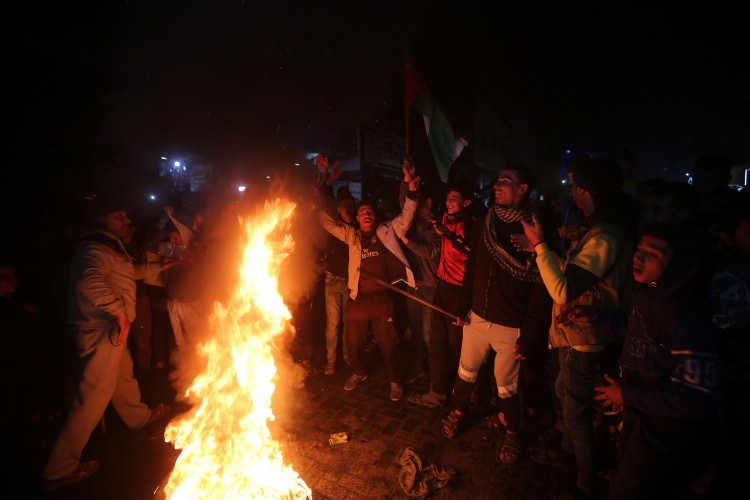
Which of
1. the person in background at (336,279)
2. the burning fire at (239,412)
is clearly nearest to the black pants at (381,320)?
the person in background at (336,279)

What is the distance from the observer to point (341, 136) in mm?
18344

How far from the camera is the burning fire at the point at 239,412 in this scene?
10.6ft

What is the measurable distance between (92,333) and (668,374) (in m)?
5.45

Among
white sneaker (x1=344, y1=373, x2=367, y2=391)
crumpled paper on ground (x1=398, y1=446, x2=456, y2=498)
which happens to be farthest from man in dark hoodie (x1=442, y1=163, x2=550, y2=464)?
white sneaker (x1=344, y1=373, x2=367, y2=391)

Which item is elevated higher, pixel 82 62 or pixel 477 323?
pixel 82 62

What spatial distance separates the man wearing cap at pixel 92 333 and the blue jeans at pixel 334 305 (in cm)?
290

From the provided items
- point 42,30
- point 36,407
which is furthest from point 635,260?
point 42,30

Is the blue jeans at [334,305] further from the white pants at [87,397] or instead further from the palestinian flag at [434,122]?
the white pants at [87,397]

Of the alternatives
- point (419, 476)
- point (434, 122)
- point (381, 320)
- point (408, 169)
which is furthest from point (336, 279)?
point (419, 476)

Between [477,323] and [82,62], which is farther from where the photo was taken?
[82,62]

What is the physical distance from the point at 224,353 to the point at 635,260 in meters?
4.00

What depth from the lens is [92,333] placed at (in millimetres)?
4000

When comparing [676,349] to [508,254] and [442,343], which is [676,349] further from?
[442,343]

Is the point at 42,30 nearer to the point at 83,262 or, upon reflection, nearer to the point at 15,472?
the point at 83,262
